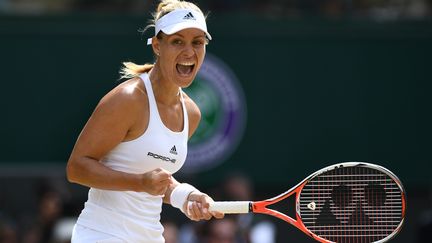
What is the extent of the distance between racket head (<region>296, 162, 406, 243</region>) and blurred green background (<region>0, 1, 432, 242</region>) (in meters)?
5.58

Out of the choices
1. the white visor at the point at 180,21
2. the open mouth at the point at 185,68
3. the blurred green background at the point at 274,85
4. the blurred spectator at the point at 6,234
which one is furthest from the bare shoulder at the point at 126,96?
the blurred green background at the point at 274,85

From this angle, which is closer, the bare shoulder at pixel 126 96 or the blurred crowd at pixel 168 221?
the bare shoulder at pixel 126 96

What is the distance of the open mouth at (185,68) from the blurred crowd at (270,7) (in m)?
5.95

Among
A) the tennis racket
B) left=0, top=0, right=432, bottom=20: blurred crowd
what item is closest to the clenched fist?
the tennis racket

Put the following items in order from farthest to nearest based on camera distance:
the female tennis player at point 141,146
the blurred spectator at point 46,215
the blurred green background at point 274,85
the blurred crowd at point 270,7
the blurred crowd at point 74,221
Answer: the blurred crowd at point 270,7, the blurred green background at point 274,85, the blurred spectator at point 46,215, the blurred crowd at point 74,221, the female tennis player at point 141,146

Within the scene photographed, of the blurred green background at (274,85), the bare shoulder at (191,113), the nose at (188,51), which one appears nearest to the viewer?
the nose at (188,51)

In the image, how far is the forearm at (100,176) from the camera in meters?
5.02

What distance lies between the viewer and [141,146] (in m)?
5.23

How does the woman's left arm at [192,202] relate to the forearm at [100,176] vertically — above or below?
below

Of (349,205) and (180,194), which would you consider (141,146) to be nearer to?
(180,194)

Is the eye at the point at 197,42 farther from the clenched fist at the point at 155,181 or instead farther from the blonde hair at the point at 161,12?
the clenched fist at the point at 155,181

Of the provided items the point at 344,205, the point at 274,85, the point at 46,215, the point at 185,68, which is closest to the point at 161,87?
the point at 185,68

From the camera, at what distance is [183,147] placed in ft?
17.9

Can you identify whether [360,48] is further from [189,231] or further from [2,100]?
[2,100]
